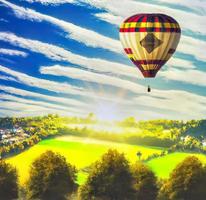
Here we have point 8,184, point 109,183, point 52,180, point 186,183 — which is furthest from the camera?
point 8,184

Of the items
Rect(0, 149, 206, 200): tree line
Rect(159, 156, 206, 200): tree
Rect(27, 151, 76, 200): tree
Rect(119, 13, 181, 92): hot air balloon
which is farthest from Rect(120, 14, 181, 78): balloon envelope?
Rect(159, 156, 206, 200): tree

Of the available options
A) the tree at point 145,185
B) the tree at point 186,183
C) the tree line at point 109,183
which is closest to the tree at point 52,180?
the tree line at point 109,183

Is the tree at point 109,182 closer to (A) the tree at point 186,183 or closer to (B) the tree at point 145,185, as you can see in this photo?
(B) the tree at point 145,185

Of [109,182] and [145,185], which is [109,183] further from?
[145,185]

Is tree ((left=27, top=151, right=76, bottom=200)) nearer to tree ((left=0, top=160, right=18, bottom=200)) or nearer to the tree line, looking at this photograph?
the tree line

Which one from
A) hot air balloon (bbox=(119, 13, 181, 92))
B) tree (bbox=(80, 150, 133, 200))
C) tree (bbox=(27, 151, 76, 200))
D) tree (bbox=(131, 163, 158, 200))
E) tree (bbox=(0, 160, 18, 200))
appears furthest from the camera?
tree (bbox=(0, 160, 18, 200))

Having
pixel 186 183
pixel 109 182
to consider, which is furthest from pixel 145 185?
pixel 186 183

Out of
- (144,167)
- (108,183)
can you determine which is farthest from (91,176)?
(144,167)
